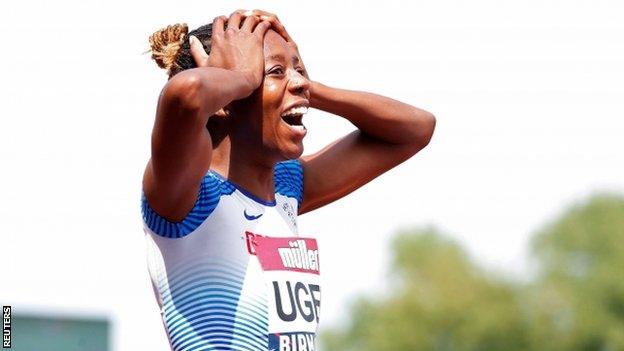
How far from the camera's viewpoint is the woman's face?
666 centimetres

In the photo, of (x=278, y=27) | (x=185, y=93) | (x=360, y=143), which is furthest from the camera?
(x=360, y=143)

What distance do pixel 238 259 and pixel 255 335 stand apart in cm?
28

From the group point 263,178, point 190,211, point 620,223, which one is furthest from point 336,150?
point 620,223

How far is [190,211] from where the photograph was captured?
6500 mm

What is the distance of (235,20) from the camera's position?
6.78 m

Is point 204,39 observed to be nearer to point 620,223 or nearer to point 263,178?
point 263,178

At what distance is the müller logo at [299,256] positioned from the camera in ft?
22.0

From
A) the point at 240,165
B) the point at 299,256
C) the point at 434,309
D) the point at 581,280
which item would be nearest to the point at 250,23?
the point at 240,165

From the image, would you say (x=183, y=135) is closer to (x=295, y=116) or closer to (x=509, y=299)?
(x=295, y=116)

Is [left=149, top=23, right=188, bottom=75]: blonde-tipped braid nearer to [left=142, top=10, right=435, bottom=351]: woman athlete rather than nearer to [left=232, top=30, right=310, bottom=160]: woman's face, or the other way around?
[left=142, top=10, right=435, bottom=351]: woman athlete

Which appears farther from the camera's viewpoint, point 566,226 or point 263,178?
point 566,226

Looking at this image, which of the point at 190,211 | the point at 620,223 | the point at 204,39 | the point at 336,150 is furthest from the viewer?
the point at 620,223

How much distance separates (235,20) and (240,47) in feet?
0.60

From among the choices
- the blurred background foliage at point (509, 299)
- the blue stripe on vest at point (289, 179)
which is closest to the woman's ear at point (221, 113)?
the blue stripe on vest at point (289, 179)
